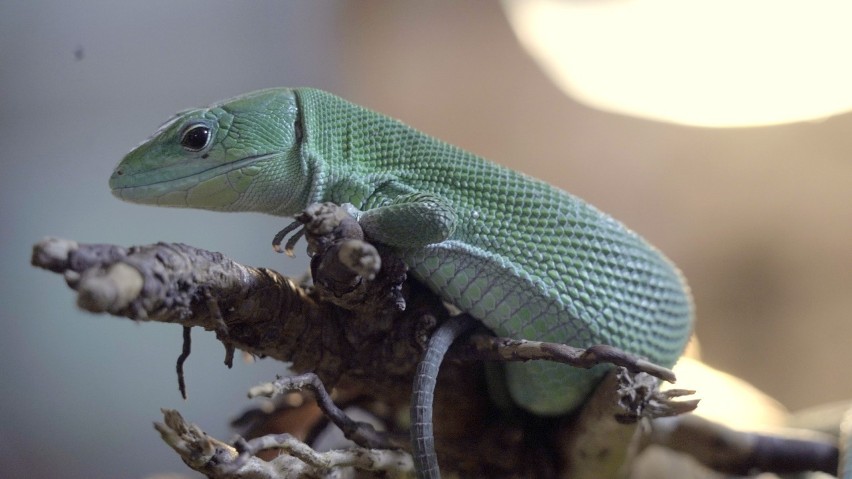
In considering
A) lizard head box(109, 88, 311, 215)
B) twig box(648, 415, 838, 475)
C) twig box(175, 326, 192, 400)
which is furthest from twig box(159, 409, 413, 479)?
twig box(648, 415, 838, 475)

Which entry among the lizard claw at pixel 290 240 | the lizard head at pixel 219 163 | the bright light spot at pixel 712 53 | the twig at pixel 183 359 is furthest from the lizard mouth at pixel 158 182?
the bright light spot at pixel 712 53

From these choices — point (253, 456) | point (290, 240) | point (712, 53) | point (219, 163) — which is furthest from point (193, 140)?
point (712, 53)

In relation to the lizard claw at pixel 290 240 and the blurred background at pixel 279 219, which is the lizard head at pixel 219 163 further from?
the blurred background at pixel 279 219

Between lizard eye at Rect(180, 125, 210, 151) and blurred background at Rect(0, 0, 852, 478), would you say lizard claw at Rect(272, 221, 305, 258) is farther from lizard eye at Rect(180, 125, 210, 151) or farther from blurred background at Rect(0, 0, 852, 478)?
blurred background at Rect(0, 0, 852, 478)

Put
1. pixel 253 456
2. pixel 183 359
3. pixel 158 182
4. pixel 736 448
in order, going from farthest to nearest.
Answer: pixel 736 448, pixel 158 182, pixel 183 359, pixel 253 456

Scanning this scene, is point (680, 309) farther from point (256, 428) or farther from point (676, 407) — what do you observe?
point (256, 428)

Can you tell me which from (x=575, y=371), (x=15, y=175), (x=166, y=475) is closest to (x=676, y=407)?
(x=575, y=371)

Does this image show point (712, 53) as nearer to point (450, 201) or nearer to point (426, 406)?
point (450, 201)

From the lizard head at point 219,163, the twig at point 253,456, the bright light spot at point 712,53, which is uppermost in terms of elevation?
the bright light spot at point 712,53

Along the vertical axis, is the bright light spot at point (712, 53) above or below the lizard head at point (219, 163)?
above
